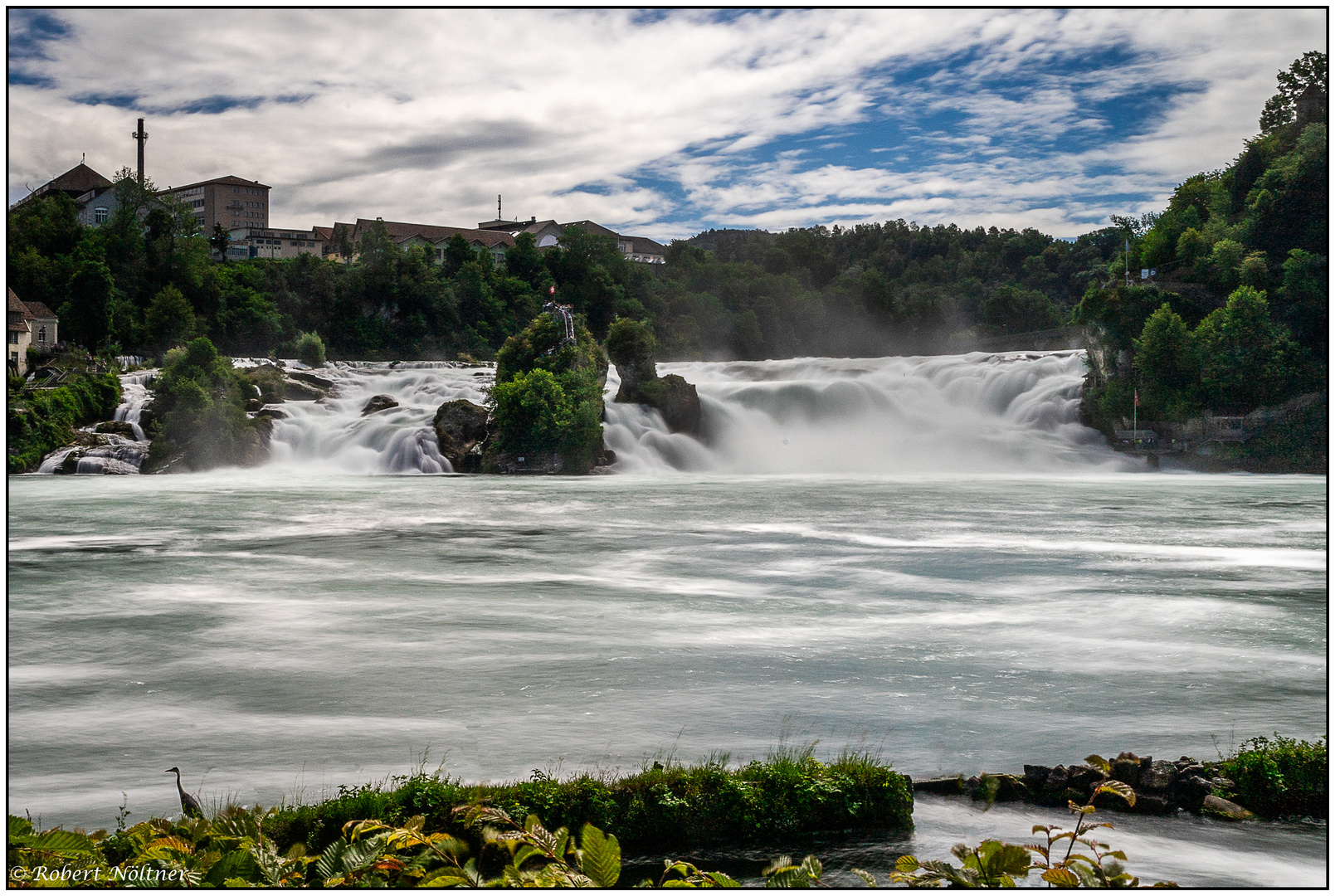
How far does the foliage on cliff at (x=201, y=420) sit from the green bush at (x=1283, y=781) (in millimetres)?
34346

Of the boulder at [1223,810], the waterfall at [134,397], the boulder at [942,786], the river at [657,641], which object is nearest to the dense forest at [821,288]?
the waterfall at [134,397]

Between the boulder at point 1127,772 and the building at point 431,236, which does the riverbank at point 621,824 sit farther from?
the building at point 431,236

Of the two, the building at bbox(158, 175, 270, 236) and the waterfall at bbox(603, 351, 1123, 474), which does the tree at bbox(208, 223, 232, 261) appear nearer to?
the building at bbox(158, 175, 270, 236)

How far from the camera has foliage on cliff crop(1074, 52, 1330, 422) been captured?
3378cm

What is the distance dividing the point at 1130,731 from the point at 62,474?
110ft

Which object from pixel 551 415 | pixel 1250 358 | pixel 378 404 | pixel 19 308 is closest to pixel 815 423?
pixel 551 415

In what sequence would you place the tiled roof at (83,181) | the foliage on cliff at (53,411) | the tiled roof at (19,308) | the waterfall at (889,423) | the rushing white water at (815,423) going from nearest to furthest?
the foliage on cliff at (53,411) < the rushing white water at (815,423) < the tiled roof at (19,308) < the waterfall at (889,423) < the tiled roof at (83,181)

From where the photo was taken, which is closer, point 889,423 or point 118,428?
point 118,428

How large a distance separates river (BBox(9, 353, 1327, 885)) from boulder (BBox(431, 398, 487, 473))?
30.1ft

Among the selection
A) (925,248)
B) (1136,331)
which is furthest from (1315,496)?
(925,248)

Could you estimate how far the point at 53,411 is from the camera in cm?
3259

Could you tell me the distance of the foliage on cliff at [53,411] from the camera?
31.0m

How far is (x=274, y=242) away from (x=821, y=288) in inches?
1894

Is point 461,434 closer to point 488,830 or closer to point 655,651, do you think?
point 655,651
